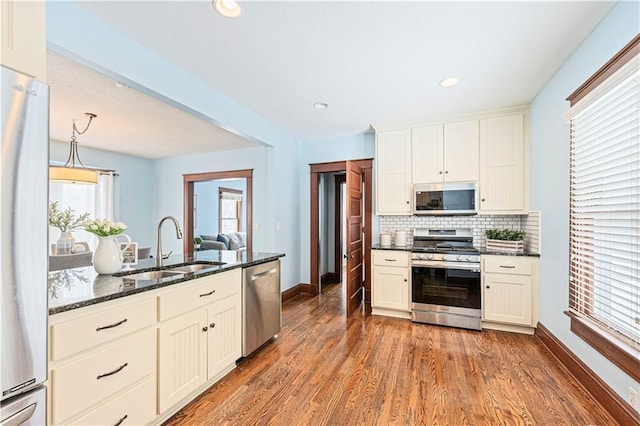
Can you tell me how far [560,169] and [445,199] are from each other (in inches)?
46.5

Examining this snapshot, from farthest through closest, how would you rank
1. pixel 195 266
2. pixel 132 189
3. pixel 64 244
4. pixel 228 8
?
pixel 132 189, pixel 64 244, pixel 195 266, pixel 228 8

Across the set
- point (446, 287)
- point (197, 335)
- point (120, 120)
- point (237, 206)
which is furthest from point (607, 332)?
point (237, 206)

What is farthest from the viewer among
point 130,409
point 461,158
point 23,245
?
point 461,158

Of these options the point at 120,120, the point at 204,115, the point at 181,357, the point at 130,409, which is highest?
the point at 120,120

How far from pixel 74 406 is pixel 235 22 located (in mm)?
2238

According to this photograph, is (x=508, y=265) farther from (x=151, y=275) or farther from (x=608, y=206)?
(x=151, y=275)

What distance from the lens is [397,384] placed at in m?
2.10

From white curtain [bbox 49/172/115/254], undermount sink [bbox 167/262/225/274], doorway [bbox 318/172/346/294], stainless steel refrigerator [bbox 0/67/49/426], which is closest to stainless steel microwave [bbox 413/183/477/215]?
doorway [bbox 318/172/346/294]

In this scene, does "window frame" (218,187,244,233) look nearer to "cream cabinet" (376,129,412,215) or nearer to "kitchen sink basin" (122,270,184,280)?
"cream cabinet" (376,129,412,215)

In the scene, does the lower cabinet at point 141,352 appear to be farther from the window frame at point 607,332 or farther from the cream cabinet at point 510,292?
the cream cabinet at point 510,292

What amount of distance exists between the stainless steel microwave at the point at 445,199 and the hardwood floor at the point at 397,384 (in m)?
1.38

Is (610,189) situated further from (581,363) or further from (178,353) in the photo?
(178,353)

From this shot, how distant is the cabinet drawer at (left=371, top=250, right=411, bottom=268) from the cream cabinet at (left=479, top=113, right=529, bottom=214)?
1.05m

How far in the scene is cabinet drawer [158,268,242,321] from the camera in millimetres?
1692
